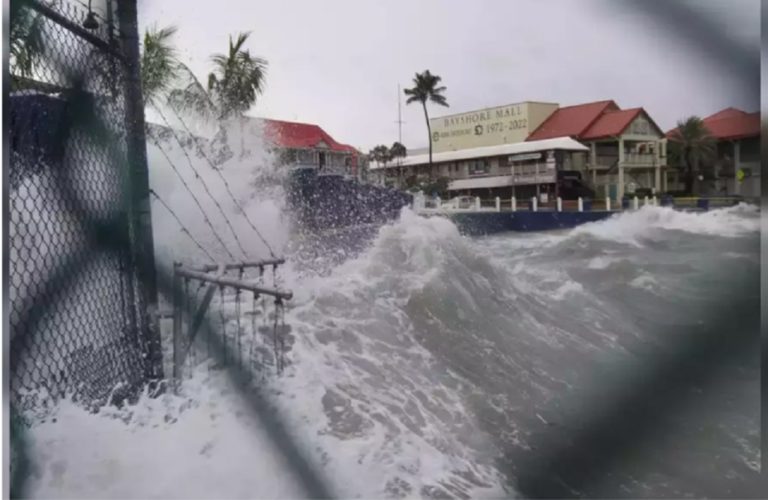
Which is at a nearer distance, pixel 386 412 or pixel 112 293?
pixel 386 412

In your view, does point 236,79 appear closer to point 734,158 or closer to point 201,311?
point 201,311

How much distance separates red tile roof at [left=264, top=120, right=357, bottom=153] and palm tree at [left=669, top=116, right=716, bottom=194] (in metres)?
0.68

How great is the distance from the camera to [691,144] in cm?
128

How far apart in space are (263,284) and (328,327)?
159 millimetres

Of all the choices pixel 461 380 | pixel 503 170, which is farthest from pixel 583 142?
pixel 461 380

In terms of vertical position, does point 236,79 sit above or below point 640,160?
above

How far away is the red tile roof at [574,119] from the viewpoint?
51.1 inches

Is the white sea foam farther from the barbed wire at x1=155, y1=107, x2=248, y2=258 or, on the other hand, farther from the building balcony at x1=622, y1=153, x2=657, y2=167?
the barbed wire at x1=155, y1=107, x2=248, y2=258

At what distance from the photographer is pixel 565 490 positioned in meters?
1.26

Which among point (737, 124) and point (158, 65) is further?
point (158, 65)

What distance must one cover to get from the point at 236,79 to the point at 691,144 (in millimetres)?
905

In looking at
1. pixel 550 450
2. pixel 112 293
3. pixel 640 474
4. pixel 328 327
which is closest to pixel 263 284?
pixel 328 327

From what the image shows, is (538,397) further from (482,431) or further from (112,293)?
(112,293)

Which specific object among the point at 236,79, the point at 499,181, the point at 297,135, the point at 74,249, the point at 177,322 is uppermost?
the point at 236,79
